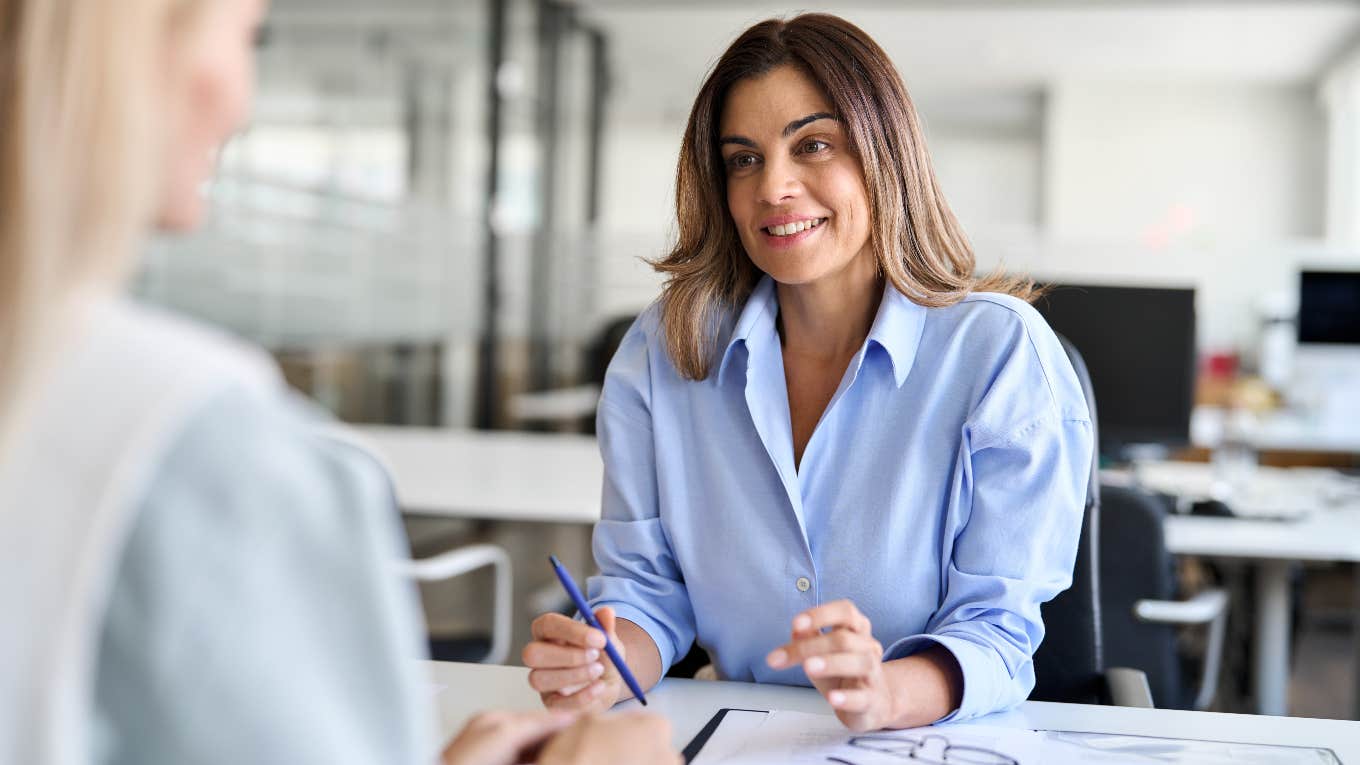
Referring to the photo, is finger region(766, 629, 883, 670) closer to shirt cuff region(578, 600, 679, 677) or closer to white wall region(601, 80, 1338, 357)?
shirt cuff region(578, 600, 679, 677)

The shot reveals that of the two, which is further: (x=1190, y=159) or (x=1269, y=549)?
(x=1190, y=159)

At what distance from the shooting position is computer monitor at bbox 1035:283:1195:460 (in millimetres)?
2877

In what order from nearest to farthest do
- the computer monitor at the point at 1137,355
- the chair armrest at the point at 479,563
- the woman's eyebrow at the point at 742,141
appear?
the woman's eyebrow at the point at 742,141 < the chair armrest at the point at 479,563 < the computer monitor at the point at 1137,355

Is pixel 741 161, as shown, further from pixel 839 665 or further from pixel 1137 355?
pixel 1137 355

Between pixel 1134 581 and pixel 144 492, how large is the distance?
6.69 feet

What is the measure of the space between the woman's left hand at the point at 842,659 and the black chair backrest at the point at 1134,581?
1243 mm

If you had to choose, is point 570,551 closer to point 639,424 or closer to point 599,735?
point 639,424

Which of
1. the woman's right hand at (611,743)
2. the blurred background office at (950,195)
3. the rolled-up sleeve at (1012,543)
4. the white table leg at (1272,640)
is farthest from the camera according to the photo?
the blurred background office at (950,195)

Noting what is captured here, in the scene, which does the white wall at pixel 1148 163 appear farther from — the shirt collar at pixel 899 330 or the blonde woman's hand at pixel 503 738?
the blonde woman's hand at pixel 503 738

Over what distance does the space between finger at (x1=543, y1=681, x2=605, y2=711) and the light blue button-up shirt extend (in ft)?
0.54

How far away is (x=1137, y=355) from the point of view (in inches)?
117

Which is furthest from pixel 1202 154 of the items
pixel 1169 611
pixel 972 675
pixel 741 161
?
pixel 972 675

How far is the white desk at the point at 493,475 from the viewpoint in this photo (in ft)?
8.69

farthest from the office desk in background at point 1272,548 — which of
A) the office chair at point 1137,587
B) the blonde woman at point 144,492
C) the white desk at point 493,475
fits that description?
the blonde woman at point 144,492
